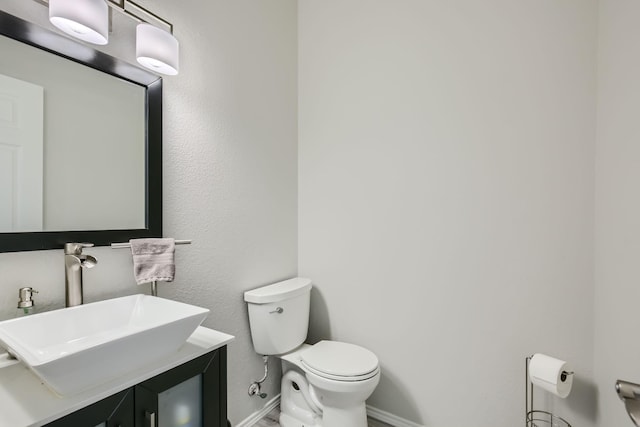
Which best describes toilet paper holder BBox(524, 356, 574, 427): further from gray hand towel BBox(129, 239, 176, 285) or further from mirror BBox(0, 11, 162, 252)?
mirror BBox(0, 11, 162, 252)

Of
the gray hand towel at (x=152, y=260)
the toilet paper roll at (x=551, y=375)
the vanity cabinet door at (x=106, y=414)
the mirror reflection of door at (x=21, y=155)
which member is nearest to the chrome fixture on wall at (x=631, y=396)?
the toilet paper roll at (x=551, y=375)

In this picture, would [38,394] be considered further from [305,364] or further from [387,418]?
[387,418]

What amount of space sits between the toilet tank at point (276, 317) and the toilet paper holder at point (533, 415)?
1.17 m

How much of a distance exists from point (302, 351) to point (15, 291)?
1319mm

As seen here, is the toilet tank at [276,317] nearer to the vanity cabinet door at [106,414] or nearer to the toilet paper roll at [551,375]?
the vanity cabinet door at [106,414]

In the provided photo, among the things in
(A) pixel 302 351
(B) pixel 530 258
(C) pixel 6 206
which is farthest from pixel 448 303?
(C) pixel 6 206

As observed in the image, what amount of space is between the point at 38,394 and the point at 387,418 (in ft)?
5.69

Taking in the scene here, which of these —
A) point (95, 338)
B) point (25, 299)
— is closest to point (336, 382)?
point (95, 338)

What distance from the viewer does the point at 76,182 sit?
1.07 m

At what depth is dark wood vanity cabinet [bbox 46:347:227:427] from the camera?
2.40 feet


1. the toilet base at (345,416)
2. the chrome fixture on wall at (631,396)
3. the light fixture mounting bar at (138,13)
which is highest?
the light fixture mounting bar at (138,13)

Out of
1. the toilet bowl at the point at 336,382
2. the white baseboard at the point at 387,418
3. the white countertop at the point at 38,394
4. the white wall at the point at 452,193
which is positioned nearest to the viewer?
the white countertop at the point at 38,394

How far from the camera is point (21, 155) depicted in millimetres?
940

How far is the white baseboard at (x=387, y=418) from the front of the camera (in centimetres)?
175
